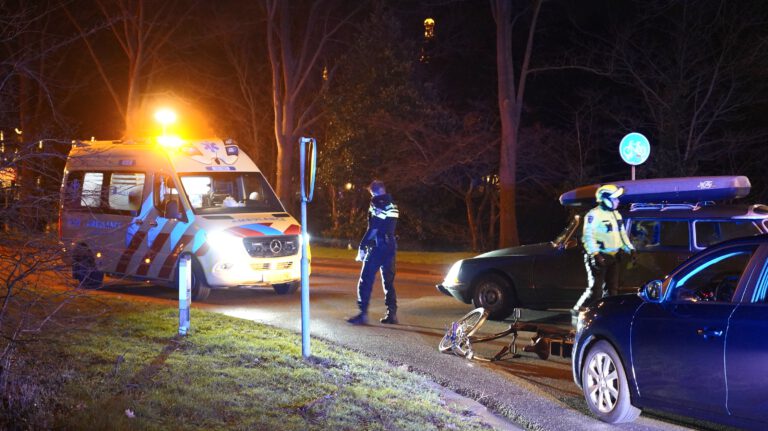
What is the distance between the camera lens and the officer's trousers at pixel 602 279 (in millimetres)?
9953

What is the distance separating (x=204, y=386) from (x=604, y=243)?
203 inches

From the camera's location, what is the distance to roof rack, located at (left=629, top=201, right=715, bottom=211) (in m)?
10.5

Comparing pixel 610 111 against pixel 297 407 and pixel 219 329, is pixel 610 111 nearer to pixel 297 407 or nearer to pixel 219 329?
pixel 219 329

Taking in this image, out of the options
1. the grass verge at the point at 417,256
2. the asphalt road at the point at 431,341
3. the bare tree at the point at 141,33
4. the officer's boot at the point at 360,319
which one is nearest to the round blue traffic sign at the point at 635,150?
the asphalt road at the point at 431,341

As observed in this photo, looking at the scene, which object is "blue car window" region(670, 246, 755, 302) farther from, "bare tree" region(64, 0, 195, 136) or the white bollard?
"bare tree" region(64, 0, 195, 136)

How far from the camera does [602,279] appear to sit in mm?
10023

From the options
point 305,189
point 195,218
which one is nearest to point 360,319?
point 195,218

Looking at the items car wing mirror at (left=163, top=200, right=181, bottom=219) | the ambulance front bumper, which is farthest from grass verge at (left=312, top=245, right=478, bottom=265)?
car wing mirror at (left=163, top=200, right=181, bottom=219)

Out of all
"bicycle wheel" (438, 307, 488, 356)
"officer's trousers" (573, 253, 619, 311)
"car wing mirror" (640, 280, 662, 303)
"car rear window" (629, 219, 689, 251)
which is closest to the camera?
"car wing mirror" (640, 280, 662, 303)

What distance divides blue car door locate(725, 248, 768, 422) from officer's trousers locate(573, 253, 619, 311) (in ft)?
13.8

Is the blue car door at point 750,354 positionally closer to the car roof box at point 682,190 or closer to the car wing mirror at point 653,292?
the car wing mirror at point 653,292

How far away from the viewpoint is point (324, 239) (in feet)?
101

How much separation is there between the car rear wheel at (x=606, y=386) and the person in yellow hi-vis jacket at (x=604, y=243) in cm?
294

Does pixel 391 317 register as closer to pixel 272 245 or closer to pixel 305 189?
pixel 272 245
